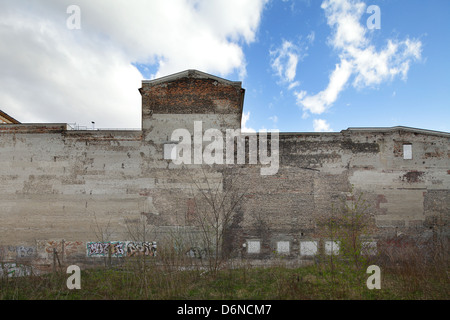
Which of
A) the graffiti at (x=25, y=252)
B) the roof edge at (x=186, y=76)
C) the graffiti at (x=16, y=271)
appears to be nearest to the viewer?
the graffiti at (x=16, y=271)

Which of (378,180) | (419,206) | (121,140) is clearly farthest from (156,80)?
(419,206)

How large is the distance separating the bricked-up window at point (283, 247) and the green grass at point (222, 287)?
3470 mm

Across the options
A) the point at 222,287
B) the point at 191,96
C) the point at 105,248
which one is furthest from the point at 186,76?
the point at 222,287

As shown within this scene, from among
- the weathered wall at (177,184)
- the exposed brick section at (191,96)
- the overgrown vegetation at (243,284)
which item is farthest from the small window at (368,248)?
Result: the exposed brick section at (191,96)

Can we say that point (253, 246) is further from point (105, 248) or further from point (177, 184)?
point (105, 248)

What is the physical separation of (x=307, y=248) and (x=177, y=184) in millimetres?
6681

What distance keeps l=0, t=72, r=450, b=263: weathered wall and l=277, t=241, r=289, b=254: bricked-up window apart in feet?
0.46

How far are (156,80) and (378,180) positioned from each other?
11617 mm

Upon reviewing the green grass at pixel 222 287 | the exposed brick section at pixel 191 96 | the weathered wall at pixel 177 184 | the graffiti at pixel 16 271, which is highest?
the exposed brick section at pixel 191 96

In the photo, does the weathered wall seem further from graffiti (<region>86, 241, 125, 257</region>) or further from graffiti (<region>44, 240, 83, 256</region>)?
graffiti (<region>86, 241, 125, 257</region>)

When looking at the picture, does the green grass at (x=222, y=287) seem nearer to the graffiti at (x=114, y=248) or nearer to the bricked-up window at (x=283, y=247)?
the graffiti at (x=114, y=248)

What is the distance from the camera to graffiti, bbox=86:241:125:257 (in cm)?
1173

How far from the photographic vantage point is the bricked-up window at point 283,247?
11898mm
